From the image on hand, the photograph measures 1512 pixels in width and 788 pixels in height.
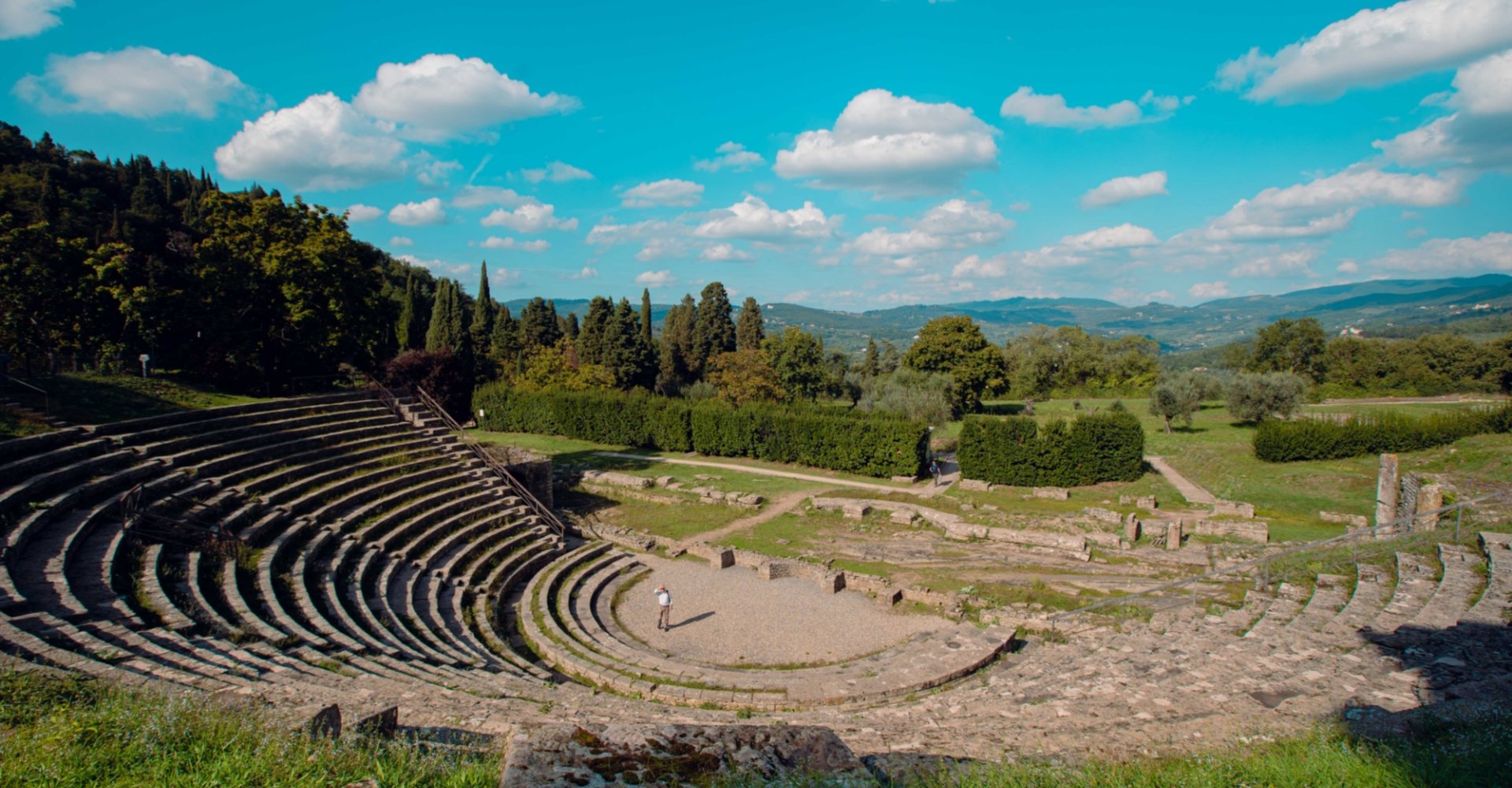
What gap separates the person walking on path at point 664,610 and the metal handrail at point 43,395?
48.6 ft

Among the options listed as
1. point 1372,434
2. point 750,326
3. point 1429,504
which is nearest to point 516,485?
point 1429,504

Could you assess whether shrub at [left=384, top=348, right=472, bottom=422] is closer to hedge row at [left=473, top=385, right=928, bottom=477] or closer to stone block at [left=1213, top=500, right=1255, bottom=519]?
hedge row at [left=473, top=385, right=928, bottom=477]

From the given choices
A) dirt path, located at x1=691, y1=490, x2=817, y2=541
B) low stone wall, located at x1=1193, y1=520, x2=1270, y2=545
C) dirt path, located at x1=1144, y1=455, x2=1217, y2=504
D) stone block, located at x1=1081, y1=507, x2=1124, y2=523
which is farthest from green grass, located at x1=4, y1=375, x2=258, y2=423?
dirt path, located at x1=1144, y1=455, x2=1217, y2=504

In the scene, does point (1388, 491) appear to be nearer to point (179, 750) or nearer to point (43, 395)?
point (179, 750)

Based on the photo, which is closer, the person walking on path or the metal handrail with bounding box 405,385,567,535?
the person walking on path

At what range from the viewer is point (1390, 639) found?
37.7ft

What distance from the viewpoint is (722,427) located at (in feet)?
132

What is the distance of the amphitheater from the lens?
8422 mm

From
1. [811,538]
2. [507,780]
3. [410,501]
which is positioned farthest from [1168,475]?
[507,780]

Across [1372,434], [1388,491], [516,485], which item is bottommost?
[1388,491]

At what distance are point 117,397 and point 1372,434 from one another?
46.9 meters

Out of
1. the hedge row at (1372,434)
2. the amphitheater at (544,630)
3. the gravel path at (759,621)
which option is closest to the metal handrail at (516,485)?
the amphitheater at (544,630)

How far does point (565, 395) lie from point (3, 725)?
42328 mm

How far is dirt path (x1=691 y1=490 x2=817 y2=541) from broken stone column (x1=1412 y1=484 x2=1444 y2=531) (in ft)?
63.1
